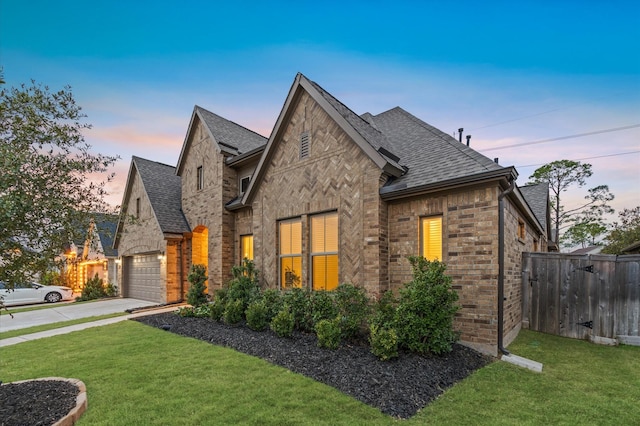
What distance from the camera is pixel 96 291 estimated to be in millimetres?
17766

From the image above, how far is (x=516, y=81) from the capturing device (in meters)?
12.7

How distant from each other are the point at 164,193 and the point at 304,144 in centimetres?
970

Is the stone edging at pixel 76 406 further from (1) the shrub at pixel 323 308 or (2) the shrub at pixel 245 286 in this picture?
(2) the shrub at pixel 245 286

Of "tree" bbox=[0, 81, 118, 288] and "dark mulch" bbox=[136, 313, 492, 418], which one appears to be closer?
"tree" bbox=[0, 81, 118, 288]

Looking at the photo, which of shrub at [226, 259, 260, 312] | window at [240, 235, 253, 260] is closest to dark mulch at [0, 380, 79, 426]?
shrub at [226, 259, 260, 312]

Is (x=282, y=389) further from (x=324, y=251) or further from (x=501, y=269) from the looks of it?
(x=501, y=269)

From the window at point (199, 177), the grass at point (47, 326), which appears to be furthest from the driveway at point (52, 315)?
the window at point (199, 177)

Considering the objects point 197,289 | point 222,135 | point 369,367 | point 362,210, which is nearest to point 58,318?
point 197,289

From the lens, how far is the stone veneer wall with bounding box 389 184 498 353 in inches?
239

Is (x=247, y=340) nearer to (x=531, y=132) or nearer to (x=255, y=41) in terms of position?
(x=255, y=41)

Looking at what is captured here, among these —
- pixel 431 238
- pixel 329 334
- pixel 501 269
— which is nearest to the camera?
pixel 501 269

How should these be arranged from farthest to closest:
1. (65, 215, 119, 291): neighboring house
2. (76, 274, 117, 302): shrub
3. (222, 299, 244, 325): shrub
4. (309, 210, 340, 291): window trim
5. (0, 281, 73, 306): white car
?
1. (65, 215, 119, 291): neighboring house
2. (76, 274, 117, 302): shrub
3. (0, 281, 73, 306): white car
4. (222, 299, 244, 325): shrub
5. (309, 210, 340, 291): window trim

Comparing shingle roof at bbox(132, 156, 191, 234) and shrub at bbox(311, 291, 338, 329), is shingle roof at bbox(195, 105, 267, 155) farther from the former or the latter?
shrub at bbox(311, 291, 338, 329)

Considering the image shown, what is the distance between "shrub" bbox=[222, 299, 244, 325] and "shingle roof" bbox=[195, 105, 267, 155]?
22.2 ft
